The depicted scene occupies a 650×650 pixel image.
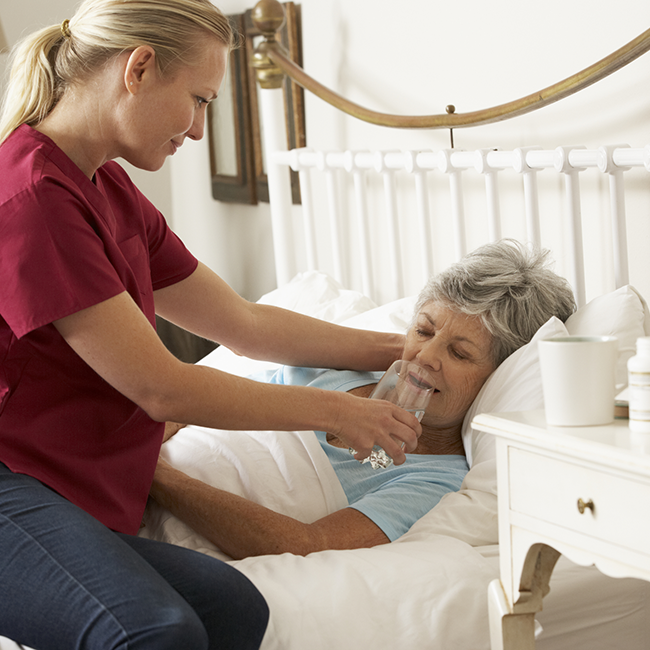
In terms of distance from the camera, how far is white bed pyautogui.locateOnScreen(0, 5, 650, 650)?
44.1 inches

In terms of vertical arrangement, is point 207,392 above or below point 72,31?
below

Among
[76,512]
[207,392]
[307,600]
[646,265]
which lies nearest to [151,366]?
[207,392]

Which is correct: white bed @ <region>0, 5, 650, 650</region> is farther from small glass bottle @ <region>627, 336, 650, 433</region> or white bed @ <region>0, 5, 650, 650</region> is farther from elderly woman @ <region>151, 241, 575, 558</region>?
small glass bottle @ <region>627, 336, 650, 433</region>

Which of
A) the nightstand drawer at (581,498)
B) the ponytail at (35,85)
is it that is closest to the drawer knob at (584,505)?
the nightstand drawer at (581,498)

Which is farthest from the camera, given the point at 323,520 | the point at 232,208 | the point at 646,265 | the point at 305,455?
the point at 232,208

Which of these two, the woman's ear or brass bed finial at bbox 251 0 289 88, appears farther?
brass bed finial at bbox 251 0 289 88

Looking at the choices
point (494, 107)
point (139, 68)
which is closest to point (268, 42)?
point (494, 107)

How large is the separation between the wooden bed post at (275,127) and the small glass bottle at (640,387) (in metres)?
1.96

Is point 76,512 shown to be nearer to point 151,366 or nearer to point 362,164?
point 151,366

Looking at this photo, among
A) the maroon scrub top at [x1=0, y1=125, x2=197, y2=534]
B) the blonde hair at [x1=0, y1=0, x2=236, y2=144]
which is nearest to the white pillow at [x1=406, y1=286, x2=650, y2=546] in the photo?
the maroon scrub top at [x1=0, y1=125, x2=197, y2=534]

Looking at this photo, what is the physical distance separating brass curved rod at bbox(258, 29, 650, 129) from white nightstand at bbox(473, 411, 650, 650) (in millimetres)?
989

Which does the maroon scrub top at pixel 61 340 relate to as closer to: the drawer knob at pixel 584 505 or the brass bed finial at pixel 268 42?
the drawer knob at pixel 584 505

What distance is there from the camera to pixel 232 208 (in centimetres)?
338

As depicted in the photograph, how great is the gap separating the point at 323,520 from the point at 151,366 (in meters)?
0.44
